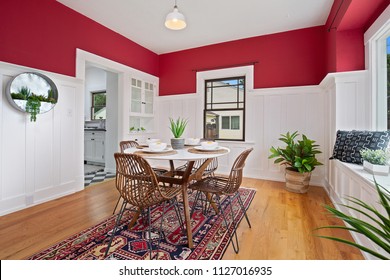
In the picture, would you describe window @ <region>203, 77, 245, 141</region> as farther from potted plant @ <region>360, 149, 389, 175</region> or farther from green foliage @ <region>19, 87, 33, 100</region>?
green foliage @ <region>19, 87, 33, 100</region>

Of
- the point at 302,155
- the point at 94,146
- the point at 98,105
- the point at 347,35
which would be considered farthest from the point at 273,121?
the point at 98,105

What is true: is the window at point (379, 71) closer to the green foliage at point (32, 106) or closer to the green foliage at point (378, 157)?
the green foliage at point (378, 157)

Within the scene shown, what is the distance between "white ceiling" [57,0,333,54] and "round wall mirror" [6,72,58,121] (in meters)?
1.34

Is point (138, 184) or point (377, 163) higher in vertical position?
point (377, 163)

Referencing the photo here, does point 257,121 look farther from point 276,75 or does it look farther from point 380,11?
point 380,11

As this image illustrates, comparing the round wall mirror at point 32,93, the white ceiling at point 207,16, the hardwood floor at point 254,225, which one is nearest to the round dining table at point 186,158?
the hardwood floor at point 254,225

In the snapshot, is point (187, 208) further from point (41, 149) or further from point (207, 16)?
point (207, 16)

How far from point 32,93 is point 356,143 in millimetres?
4075

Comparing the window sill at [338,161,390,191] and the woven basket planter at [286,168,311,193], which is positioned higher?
the window sill at [338,161,390,191]

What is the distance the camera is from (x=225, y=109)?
178 inches

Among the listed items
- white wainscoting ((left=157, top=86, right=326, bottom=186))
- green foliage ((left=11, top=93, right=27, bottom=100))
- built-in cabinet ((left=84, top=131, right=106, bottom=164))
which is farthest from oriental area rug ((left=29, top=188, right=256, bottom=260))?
built-in cabinet ((left=84, top=131, right=106, bottom=164))

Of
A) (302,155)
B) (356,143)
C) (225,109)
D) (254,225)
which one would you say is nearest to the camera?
(254,225)

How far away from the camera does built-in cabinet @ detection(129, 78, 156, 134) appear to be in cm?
443

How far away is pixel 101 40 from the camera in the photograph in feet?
11.8
